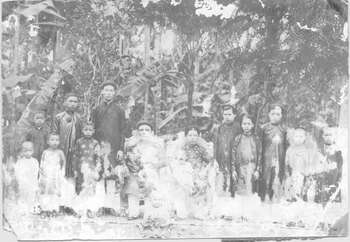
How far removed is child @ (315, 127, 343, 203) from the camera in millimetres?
2172

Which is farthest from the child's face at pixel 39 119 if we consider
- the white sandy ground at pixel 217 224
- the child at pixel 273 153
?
the child at pixel 273 153

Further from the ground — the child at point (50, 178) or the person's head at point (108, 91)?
the person's head at point (108, 91)

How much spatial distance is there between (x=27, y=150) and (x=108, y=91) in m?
0.33

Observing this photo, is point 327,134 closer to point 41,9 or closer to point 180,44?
point 180,44

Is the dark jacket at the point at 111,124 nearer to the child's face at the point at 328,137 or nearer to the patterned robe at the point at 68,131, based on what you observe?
the patterned robe at the point at 68,131

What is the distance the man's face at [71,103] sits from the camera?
6.99 feet

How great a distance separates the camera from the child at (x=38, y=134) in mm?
2117

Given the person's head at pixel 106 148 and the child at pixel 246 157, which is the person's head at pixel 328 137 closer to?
the child at pixel 246 157

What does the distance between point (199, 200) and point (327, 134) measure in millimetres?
484

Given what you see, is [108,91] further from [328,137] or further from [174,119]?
[328,137]

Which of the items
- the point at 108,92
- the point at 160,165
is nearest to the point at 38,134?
the point at 108,92

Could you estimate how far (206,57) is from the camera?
2162 mm

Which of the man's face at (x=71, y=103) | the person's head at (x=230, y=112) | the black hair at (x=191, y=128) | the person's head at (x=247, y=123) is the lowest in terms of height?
the black hair at (x=191, y=128)

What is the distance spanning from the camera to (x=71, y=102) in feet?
7.00
